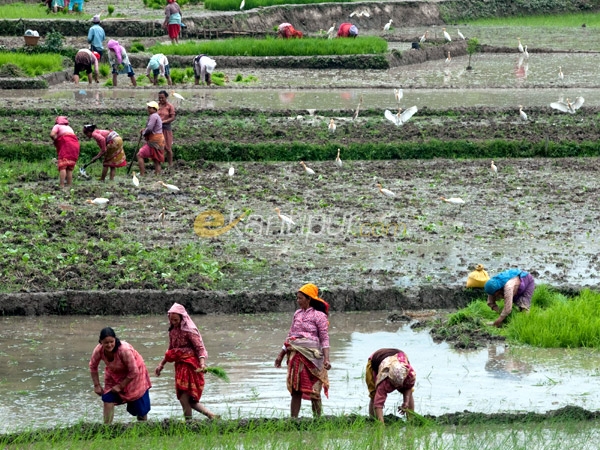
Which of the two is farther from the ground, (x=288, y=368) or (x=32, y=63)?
(x=32, y=63)

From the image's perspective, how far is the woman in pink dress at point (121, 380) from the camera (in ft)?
23.1

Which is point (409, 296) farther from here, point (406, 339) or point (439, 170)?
point (439, 170)

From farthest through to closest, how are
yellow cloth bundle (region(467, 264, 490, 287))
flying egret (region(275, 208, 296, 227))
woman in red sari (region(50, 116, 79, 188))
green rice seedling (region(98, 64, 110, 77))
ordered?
green rice seedling (region(98, 64, 110, 77))
woman in red sari (region(50, 116, 79, 188))
flying egret (region(275, 208, 296, 227))
yellow cloth bundle (region(467, 264, 490, 287))

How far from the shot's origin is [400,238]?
11.7 m

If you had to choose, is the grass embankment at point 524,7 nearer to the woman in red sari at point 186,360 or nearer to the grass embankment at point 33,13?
the grass embankment at point 33,13

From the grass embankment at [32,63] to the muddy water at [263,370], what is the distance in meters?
13.9

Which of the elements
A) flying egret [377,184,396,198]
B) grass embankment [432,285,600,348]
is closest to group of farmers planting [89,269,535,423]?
grass embankment [432,285,600,348]

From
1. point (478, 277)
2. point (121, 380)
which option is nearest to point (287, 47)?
point (478, 277)

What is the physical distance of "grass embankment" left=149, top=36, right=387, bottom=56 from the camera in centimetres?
2575

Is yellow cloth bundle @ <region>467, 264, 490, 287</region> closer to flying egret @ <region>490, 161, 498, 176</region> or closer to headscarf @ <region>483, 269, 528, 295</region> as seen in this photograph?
headscarf @ <region>483, 269, 528, 295</region>

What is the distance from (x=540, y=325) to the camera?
8922mm

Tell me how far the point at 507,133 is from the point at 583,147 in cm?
119

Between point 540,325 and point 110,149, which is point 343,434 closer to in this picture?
point 540,325

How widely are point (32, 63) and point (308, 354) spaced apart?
17.1m
